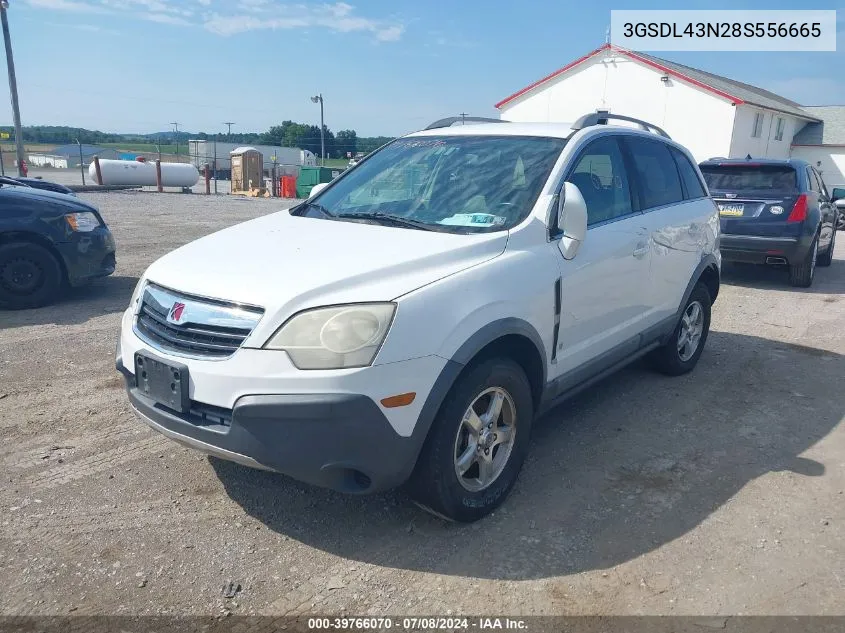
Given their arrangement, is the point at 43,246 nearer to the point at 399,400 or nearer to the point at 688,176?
the point at 399,400

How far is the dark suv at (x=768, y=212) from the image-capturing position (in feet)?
29.2

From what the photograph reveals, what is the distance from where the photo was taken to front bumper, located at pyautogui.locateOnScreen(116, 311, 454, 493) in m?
2.59

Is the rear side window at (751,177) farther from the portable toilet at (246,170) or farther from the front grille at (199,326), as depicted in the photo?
the portable toilet at (246,170)

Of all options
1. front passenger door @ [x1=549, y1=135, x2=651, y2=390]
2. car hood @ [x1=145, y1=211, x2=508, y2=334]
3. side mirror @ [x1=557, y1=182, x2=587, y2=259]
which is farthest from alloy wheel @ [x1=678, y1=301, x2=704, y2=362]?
car hood @ [x1=145, y1=211, x2=508, y2=334]

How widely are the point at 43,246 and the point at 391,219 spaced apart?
4962mm

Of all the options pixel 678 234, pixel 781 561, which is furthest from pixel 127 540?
pixel 678 234

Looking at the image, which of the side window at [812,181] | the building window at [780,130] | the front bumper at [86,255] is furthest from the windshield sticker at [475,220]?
the building window at [780,130]

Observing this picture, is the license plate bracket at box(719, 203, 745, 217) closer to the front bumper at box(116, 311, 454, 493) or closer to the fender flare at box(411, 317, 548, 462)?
the fender flare at box(411, 317, 548, 462)

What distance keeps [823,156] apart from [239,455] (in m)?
42.5

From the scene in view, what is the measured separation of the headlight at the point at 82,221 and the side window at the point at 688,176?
5797 mm

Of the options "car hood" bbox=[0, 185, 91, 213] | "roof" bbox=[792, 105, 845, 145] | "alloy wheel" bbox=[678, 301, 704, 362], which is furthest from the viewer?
"roof" bbox=[792, 105, 845, 145]

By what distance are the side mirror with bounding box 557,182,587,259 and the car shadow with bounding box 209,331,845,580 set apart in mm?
1266

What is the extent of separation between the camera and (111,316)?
6680mm

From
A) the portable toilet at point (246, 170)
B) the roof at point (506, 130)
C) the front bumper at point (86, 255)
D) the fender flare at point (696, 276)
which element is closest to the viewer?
the roof at point (506, 130)
